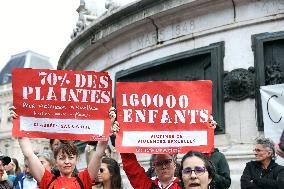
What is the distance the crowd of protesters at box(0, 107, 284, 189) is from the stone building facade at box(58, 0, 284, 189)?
2027mm

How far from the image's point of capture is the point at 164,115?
6.29 metres

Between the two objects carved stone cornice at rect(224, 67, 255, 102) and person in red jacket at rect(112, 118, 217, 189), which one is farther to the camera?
carved stone cornice at rect(224, 67, 255, 102)

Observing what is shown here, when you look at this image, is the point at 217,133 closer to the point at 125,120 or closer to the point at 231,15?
the point at 231,15

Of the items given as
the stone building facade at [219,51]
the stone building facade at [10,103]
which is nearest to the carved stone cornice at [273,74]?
the stone building facade at [219,51]

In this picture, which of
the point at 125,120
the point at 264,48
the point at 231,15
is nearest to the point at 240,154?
the point at 264,48

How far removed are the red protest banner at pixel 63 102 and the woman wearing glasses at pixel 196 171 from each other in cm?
156

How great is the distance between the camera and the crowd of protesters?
4797mm

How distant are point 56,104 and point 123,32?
586cm

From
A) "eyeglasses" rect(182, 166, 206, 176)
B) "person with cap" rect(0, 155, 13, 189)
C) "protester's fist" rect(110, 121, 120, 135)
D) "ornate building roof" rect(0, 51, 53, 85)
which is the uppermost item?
"ornate building roof" rect(0, 51, 53, 85)

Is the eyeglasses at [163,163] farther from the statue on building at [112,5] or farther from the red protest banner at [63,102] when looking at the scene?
the statue on building at [112,5]

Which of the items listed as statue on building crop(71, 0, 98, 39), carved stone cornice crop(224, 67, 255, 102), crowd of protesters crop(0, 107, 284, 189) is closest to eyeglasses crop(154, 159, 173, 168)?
crowd of protesters crop(0, 107, 284, 189)

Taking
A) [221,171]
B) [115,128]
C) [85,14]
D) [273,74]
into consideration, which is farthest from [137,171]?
[85,14]

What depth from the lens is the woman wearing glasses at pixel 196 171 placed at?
4664 mm

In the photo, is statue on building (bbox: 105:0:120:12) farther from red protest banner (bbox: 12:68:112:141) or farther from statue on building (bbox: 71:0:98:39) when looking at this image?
red protest banner (bbox: 12:68:112:141)
